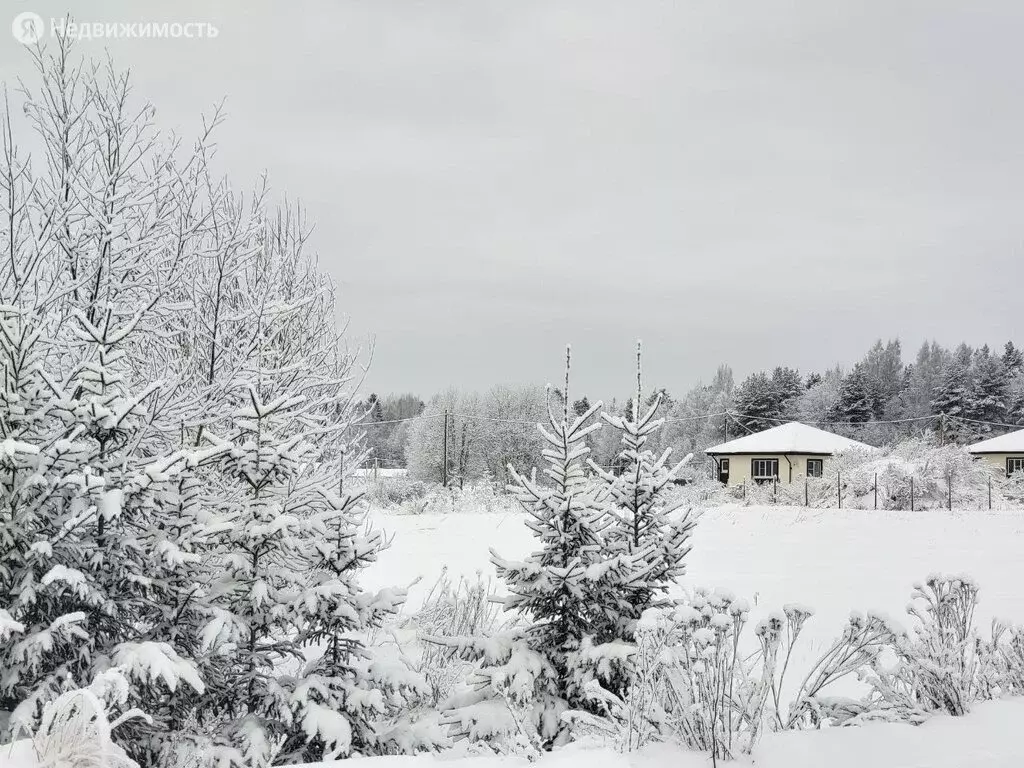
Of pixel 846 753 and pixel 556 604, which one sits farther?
pixel 556 604

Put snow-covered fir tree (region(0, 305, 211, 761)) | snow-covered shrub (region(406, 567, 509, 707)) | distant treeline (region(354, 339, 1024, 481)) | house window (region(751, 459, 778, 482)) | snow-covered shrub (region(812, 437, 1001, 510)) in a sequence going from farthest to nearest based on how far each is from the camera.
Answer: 1. distant treeline (region(354, 339, 1024, 481))
2. house window (region(751, 459, 778, 482))
3. snow-covered shrub (region(812, 437, 1001, 510))
4. snow-covered shrub (region(406, 567, 509, 707))
5. snow-covered fir tree (region(0, 305, 211, 761))

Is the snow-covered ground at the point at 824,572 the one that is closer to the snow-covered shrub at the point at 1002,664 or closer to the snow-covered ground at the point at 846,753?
the snow-covered ground at the point at 846,753

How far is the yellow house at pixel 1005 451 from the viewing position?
37.4m

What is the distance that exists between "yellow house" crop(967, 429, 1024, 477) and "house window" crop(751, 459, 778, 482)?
913cm

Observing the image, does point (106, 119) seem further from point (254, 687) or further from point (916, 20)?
point (916, 20)

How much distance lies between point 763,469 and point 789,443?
6.35ft

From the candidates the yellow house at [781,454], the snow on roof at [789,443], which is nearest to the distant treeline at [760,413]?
the snow on roof at [789,443]

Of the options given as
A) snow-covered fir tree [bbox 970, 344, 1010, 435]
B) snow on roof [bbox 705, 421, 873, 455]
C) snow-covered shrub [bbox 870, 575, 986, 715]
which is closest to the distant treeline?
snow-covered fir tree [bbox 970, 344, 1010, 435]

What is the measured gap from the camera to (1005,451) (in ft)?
124

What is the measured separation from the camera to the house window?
3797 cm

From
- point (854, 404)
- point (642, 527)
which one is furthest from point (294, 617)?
point (854, 404)

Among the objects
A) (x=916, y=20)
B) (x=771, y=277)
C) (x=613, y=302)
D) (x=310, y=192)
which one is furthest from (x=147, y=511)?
(x=771, y=277)

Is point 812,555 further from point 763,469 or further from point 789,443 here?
point 763,469

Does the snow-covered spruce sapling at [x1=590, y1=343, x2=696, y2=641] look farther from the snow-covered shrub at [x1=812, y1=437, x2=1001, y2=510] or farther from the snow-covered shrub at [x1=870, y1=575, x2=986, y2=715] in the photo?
the snow-covered shrub at [x1=812, y1=437, x2=1001, y2=510]
